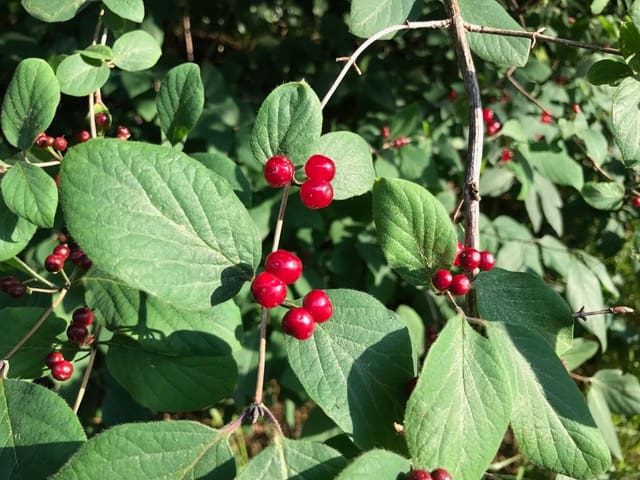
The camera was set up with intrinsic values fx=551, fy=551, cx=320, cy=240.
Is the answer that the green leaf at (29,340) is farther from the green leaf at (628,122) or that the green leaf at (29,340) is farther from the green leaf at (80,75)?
the green leaf at (628,122)

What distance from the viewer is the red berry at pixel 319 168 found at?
0.87m

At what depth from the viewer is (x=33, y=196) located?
933 millimetres

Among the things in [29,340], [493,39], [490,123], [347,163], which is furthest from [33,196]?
[490,123]

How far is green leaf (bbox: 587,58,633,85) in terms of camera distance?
3.55 feet

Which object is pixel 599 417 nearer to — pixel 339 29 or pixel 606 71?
pixel 606 71

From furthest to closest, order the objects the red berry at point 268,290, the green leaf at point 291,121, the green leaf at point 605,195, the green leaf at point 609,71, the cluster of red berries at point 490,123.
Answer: the cluster of red berries at point 490,123
the green leaf at point 605,195
the green leaf at point 609,71
the green leaf at point 291,121
the red berry at point 268,290

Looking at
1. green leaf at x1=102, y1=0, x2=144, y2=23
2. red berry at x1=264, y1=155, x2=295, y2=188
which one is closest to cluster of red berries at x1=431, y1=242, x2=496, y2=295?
red berry at x1=264, y1=155, x2=295, y2=188

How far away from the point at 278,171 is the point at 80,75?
0.64m

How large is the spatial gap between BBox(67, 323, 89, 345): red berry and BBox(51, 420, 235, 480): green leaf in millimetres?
394

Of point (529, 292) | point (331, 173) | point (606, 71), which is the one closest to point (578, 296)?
point (606, 71)

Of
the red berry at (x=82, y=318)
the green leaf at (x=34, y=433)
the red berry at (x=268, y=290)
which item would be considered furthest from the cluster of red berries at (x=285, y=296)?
the red berry at (x=82, y=318)

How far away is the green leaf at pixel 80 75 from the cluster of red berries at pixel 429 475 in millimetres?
987

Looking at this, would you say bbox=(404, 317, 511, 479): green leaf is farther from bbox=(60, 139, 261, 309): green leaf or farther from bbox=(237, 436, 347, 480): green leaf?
bbox=(60, 139, 261, 309): green leaf

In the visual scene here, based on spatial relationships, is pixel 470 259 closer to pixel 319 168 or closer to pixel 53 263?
pixel 319 168
